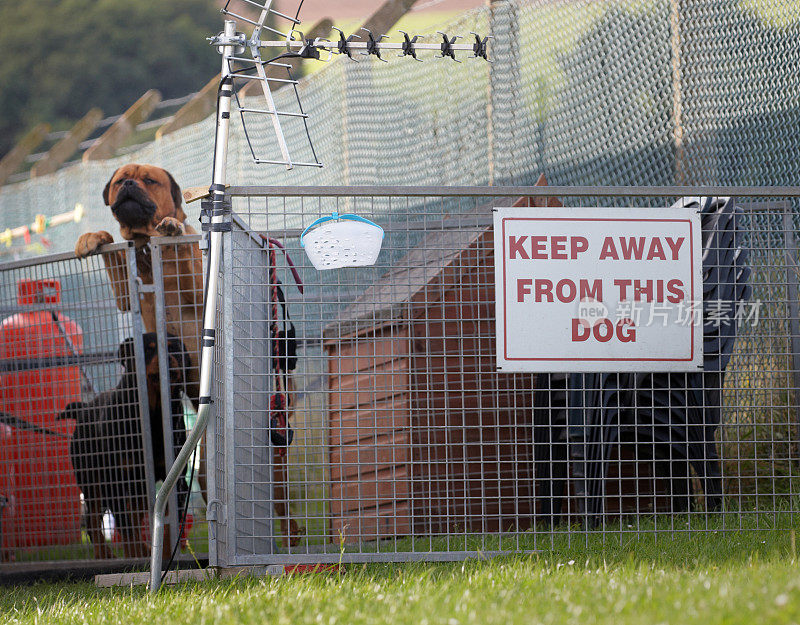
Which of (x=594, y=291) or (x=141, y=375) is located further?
(x=141, y=375)

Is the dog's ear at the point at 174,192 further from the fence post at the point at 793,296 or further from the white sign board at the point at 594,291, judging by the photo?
the fence post at the point at 793,296

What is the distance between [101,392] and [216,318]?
1463 millimetres

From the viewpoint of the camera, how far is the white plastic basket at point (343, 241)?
343 cm

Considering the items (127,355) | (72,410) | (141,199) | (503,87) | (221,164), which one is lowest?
(72,410)

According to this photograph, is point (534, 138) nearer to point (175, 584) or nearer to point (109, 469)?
point (109, 469)

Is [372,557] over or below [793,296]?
below

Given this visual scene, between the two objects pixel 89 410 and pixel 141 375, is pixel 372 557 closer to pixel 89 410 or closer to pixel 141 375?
pixel 141 375

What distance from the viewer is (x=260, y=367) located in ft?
12.1

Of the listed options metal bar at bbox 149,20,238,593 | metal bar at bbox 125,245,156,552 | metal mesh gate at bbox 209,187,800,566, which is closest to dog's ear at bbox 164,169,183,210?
metal bar at bbox 125,245,156,552

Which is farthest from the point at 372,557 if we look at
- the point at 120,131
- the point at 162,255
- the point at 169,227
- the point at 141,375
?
the point at 120,131

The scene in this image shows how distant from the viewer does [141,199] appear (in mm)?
5344

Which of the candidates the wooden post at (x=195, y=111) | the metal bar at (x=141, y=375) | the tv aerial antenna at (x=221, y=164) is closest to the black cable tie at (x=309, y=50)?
the tv aerial antenna at (x=221, y=164)

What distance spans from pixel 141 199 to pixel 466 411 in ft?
8.28

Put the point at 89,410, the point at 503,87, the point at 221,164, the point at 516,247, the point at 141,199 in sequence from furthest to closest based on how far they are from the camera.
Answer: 1. the point at 503,87
2. the point at 141,199
3. the point at 89,410
4. the point at 516,247
5. the point at 221,164
